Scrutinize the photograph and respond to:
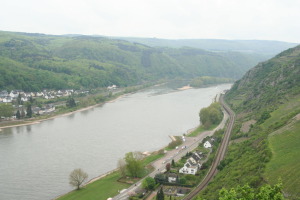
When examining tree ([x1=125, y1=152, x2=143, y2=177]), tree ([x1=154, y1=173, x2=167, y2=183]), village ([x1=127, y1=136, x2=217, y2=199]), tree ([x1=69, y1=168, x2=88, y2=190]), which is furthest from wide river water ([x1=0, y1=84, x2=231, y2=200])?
tree ([x1=154, y1=173, x2=167, y2=183])

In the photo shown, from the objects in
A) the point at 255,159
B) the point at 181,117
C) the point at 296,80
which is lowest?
the point at 181,117

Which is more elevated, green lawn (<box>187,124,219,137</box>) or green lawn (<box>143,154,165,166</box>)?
green lawn (<box>143,154,165,166</box>)

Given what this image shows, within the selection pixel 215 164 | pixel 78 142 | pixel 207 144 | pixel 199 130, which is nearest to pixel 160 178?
pixel 215 164

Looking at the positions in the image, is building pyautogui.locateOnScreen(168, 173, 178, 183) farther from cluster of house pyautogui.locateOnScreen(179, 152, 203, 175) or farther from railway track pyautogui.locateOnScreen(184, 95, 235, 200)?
railway track pyautogui.locateOnScreen(184, 95, 235, 200)

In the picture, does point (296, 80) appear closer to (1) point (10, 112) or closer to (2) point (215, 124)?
(2) point (215, 124)

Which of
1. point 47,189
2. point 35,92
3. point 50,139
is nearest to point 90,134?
point 50,139

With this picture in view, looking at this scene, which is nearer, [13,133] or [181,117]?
[13,133]

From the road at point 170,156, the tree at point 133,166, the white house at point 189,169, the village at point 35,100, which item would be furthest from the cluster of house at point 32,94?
the white house at point 189,169
